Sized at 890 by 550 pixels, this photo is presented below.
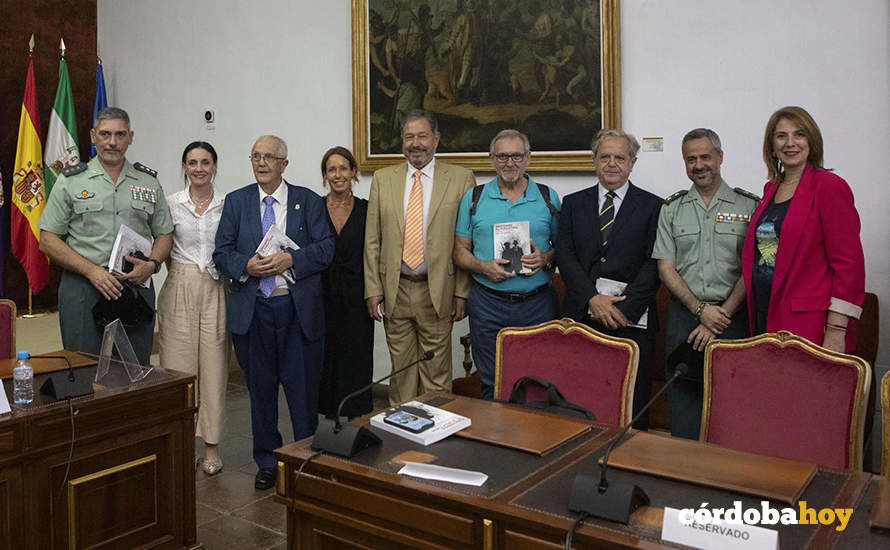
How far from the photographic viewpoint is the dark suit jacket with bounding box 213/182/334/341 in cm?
347

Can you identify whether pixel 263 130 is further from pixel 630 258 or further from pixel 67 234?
pixel 630 258

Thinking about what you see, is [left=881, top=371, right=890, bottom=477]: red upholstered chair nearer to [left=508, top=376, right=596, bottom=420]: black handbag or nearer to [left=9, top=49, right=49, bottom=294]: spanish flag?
[left=508, top=376, right=596, bottom=420]: black handbag

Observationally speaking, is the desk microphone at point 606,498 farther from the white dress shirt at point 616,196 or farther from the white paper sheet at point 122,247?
the white paper sheet at point 122,247

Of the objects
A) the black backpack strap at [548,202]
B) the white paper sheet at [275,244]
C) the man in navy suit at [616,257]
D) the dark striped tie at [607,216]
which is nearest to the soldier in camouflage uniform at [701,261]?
the man in navy suit at [616,257]

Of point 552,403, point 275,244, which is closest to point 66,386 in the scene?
point 275,244

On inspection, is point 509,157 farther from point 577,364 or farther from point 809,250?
point 809,250

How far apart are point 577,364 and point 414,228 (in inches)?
55.6

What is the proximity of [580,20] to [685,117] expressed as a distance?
2.80ft

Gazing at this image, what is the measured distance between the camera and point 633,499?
148 centimetres

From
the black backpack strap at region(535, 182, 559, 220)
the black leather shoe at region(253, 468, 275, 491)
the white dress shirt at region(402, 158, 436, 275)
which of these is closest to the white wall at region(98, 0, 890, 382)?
the black backpack strap at region(535, 182, 559, 220)

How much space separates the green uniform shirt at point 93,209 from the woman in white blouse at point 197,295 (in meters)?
0.25

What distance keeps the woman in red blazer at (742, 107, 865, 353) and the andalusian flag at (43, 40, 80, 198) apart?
5.75m

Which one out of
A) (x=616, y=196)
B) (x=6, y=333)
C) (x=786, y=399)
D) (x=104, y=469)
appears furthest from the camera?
(x=616, y=196)

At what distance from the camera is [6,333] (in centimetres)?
297
